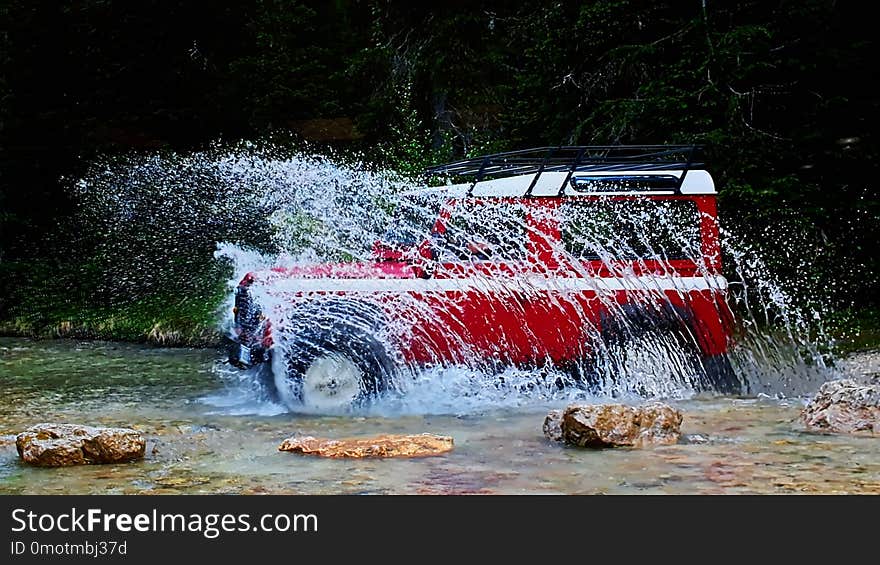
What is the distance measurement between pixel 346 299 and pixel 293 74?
24311 millimetres

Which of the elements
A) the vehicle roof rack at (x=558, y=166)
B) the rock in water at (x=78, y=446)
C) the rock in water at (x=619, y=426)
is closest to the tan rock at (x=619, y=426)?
the rock in water at (x=619, y=426)

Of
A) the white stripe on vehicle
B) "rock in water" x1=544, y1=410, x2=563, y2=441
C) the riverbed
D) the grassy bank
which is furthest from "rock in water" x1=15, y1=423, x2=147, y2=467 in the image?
the grassy bank

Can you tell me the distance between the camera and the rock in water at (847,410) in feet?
30.0

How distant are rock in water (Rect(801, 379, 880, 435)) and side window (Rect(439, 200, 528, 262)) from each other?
10.0 feet

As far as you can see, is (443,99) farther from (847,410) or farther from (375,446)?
(375,446)

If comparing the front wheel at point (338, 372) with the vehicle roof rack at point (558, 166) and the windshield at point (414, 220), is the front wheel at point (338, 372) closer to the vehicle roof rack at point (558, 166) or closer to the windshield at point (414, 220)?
the windshield at point (414, 220)

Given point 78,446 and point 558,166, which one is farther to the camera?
point 558,166

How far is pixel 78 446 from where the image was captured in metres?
8.33

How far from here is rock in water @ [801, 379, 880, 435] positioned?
9156 mm

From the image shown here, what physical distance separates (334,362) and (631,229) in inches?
132

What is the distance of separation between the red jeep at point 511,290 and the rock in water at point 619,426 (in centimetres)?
207

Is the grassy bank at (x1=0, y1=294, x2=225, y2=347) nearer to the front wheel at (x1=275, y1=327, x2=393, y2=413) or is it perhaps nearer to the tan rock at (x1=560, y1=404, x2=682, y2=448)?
the front wheel at (x1=275, y1=327, x2=393, y2=413)

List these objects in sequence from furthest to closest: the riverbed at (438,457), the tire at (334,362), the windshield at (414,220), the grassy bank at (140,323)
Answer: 1. the grassy bank at (140,323)
2. the windshield at (414,220)
3. the tire at (334,362)
4. the riverbed at (438,457)

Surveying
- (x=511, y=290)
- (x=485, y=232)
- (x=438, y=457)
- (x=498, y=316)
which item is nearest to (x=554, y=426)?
(x=438, y=457)
